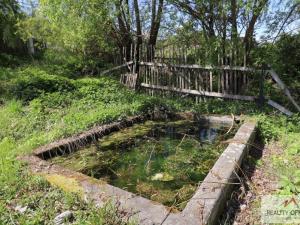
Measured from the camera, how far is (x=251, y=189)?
329cm

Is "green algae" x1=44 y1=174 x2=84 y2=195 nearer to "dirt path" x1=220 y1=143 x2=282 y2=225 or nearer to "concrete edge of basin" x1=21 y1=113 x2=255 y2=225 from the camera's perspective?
"concrete edge of basin" x1=21 y1=113 x2=255 y2=225

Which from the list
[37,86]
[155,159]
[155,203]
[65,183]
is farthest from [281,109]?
[37,86]

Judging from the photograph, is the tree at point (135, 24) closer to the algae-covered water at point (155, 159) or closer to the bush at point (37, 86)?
the bush at point (37, 86)

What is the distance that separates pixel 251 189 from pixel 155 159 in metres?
1.50

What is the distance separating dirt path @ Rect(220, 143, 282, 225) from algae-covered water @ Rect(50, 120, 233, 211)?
471 mm

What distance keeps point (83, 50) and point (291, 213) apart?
10351 millimetres

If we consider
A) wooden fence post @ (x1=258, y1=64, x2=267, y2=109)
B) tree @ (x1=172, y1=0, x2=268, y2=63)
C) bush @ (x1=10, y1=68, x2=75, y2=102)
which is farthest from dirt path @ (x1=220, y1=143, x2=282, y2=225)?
bush @ (x1=10, y1=68, x2=75, y2=102)

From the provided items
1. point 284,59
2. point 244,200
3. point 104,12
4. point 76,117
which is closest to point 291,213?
point 244,200

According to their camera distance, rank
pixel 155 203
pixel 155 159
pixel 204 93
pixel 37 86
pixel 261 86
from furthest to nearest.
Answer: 1. pixel 37 86
2. pixel 204 93
3. pixel 261 86
4. pixel 155 159
5. pixel 155 203

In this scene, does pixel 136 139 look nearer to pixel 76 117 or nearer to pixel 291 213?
pixel 76 117

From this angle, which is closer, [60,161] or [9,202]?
[9,202]

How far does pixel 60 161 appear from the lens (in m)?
4.12

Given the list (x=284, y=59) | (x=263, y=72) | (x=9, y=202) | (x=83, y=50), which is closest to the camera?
(x=9, y=202)

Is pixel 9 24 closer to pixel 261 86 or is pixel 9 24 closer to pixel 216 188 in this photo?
pixel 261 86
